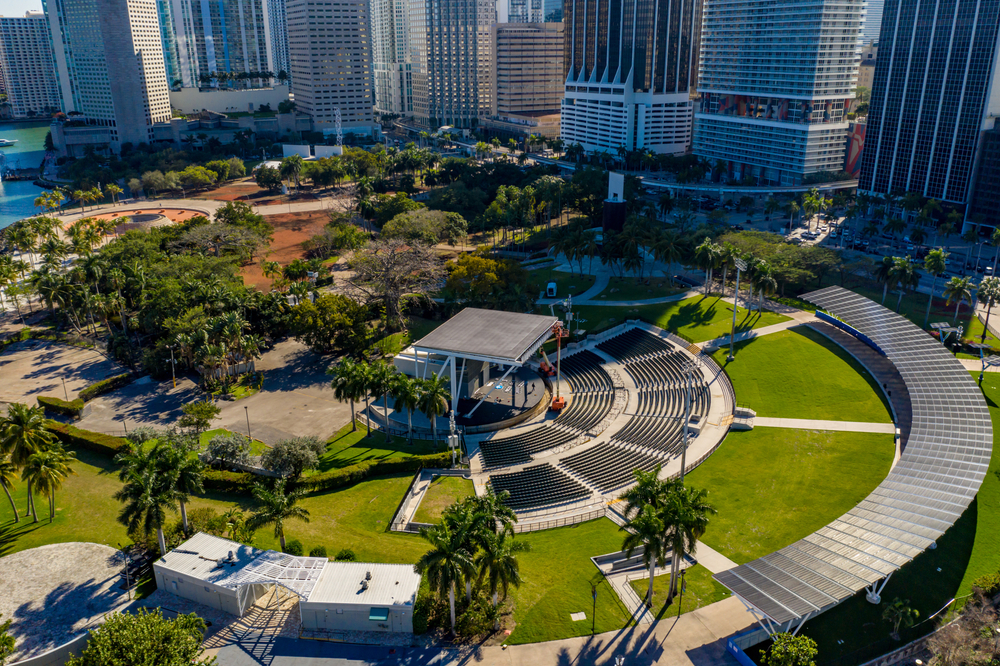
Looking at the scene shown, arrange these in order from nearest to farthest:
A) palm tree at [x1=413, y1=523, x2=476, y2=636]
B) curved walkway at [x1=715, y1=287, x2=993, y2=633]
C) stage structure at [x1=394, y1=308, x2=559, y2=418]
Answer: curved walkway at [x1=715, y1=287, x2=993, y2=633] → palm tree at [x1=413, y1=523, x2=476, y2=636] → stage structure at [x1=394, y1=308, x2=559, y2=418]

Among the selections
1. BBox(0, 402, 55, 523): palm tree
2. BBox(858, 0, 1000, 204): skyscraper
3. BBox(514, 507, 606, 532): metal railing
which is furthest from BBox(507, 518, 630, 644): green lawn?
BBox(858, 0, 1000, 204): skyscraper

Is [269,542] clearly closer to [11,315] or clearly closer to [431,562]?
[431,562]

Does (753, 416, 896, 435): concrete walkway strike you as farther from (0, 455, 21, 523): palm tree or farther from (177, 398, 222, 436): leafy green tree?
(0, 455, 21, 523): palm tree

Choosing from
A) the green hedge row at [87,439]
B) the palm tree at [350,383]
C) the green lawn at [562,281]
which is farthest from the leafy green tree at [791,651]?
the green lawn at [562,281]

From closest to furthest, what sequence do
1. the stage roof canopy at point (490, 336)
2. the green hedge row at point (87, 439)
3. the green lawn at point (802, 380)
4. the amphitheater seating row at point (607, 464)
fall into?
the amphitheater seating row at point (607, 464)
the green hedge row at point (87, 439)
the stage roof canopy at point (490, 336)
the green lawn at point (802, 380)

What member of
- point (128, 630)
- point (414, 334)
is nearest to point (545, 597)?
point (128, 630)

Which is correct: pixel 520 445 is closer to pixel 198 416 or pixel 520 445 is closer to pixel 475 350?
pixel 475 350

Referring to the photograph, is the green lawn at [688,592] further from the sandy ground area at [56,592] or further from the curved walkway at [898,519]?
the sandy ground area at [56,592]
